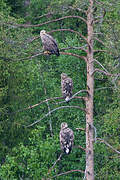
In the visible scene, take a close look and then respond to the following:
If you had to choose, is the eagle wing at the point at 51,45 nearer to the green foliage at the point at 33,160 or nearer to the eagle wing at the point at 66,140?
the eagle wing at the point at 66,140

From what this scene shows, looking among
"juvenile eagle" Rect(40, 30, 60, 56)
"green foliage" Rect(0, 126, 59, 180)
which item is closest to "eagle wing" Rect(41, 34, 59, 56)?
"juvenile eagle" Rect(40, 30, 60, 56)

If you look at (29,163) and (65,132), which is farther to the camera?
(29,163)

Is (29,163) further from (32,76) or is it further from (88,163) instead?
(88,163)

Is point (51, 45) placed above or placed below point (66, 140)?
above

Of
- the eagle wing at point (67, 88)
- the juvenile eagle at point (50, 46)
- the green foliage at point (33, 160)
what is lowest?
the green foliage at point (33, 160)

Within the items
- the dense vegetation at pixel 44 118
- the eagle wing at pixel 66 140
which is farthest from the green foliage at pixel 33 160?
the eagle wing at pixel 66 140

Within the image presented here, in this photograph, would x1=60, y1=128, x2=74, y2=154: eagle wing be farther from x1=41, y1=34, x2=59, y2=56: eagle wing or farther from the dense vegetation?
the dense vegetation

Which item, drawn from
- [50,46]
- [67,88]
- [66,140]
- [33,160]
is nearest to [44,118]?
[33,160]

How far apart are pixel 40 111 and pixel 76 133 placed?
197 cm

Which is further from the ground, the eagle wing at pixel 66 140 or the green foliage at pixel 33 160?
the eagle wing at pixel 66 140

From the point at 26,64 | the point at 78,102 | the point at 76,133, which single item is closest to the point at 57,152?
the point at 76,133

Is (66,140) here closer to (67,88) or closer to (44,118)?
(67,88)

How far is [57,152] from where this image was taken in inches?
745

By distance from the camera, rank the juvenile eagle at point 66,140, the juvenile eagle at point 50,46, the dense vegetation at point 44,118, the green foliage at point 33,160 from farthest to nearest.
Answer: the dense vegetation at point 44,118
the green foliage at point 33,160
the juvenile eagle at point 66,140
the juvenile eagle at point 50,46
